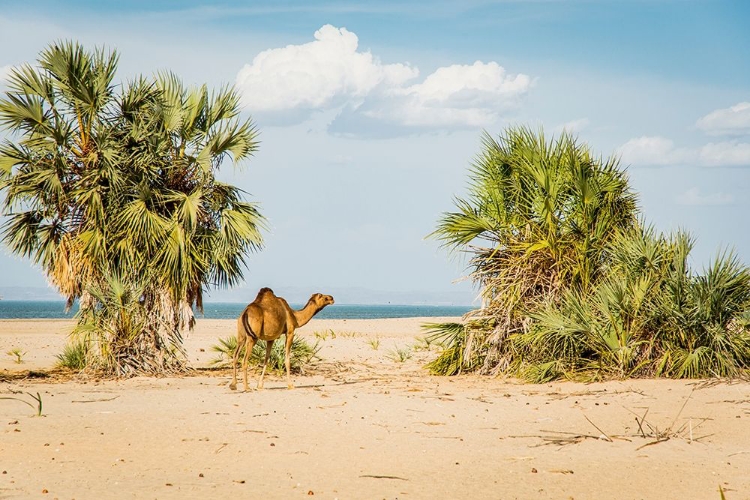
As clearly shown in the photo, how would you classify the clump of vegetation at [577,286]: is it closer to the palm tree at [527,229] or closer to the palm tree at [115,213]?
the palm tree at [527,229]

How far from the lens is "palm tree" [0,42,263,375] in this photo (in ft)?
51.3

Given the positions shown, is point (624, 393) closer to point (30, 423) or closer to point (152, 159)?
point (30, 423)

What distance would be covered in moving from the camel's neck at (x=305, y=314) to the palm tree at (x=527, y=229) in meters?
3.05

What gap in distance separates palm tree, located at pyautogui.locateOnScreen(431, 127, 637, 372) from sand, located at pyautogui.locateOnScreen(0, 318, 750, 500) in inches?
69.2

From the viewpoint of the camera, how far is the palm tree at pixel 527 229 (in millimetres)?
15789

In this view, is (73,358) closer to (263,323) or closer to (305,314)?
(305,314)

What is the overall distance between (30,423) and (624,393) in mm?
8108

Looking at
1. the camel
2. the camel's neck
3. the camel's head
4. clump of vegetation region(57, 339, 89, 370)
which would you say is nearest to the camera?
the camel

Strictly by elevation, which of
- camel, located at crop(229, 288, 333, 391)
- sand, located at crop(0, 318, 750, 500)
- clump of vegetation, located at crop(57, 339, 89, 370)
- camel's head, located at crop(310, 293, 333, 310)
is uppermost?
camel's head, located at crop(310, 293, 333, 310)

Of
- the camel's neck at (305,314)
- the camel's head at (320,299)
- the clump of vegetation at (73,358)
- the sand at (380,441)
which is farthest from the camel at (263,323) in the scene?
the clump of vegetation at (73,358)

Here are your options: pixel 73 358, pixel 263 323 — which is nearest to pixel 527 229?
pixel 263 323

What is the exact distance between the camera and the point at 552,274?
15992 mm

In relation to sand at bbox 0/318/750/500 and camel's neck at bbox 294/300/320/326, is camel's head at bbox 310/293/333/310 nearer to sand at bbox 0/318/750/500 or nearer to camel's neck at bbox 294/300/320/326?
camel's neck at bbox 294/300/320/326

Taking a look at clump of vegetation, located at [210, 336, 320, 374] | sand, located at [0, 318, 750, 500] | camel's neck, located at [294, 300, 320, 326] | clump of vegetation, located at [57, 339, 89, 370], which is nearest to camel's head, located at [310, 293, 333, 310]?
camel's neck, located at [294, 300, 320, 326]
